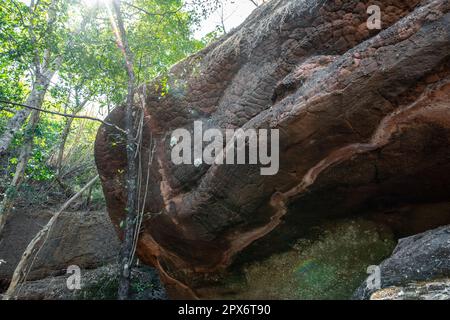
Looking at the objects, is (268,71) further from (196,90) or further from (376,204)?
(376,204)

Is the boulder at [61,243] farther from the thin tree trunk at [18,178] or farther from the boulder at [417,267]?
the boulder at [417,267]

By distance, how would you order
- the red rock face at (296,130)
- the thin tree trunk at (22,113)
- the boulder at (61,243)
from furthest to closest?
the boulder at (61,243), the thin tree trunk at (22,113), the red rock face at (296,130)

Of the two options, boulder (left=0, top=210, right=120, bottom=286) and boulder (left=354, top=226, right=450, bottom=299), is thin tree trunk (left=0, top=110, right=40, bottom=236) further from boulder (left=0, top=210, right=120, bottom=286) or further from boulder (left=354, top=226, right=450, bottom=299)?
boulder (left=354, top=226, right=450, bottom=299)

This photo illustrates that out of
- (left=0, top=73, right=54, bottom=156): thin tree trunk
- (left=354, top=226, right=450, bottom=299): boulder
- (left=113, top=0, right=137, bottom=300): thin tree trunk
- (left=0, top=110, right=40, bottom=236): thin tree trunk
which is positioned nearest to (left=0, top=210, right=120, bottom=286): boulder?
(left=0, top=110, right=40, bottom=236): thin tree trunk

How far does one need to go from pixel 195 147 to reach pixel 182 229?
141cm

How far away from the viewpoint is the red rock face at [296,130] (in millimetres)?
3830

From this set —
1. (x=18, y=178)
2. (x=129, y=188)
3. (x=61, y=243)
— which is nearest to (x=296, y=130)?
(x=129, y=188)

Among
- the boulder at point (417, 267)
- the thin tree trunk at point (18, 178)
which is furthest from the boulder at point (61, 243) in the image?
the boulder at point (417, 267)

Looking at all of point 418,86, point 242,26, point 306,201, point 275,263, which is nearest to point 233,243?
point 275,263

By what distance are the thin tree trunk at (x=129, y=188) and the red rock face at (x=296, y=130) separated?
36 cm

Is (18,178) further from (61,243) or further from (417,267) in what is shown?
(417,267)

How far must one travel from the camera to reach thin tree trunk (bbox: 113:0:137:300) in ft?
18.0

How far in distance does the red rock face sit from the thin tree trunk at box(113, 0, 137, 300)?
0.36m

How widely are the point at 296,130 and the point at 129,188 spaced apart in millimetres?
3170
